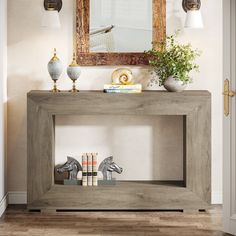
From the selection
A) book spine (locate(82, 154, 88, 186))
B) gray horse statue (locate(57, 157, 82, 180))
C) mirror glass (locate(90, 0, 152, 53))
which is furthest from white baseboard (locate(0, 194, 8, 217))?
mirror glass (locate(90, 0, 152, 53))

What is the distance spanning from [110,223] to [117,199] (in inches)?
15.4

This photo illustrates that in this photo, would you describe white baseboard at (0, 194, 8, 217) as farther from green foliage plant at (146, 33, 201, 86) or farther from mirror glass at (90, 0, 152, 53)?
green foliage plant at (146, 33, 201, 86)

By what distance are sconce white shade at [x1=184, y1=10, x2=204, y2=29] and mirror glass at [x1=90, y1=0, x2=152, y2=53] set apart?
1.09 ft

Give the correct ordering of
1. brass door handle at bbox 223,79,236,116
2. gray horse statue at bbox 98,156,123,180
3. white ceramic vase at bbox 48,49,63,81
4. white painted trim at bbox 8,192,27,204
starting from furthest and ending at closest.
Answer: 1. white painted trim at bbox 8,192,27,204
2. gray horse statue at bbox 98,156,123,180
3. white ceramic vase at bbox 48,49,63,81
4. brass door handle at bbox 223,79,236,116

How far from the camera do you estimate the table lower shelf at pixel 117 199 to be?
5.61m

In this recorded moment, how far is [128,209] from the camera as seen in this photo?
5656mm

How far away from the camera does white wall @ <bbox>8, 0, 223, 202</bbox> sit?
5.84 metres

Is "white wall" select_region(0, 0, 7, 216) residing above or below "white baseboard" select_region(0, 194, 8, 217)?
above

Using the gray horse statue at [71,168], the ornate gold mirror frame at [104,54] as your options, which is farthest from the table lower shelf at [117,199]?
the ornate gold mirror frame at [104,54]

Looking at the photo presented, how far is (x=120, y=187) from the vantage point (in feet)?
18.5

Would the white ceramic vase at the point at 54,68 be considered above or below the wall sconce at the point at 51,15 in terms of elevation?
below

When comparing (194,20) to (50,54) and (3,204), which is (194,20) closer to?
(50,54)

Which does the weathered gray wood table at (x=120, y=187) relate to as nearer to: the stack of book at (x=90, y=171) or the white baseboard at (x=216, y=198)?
the stack of book at (x=90, y=171)

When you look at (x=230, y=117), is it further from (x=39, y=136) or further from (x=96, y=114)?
(x=39, y=136)
